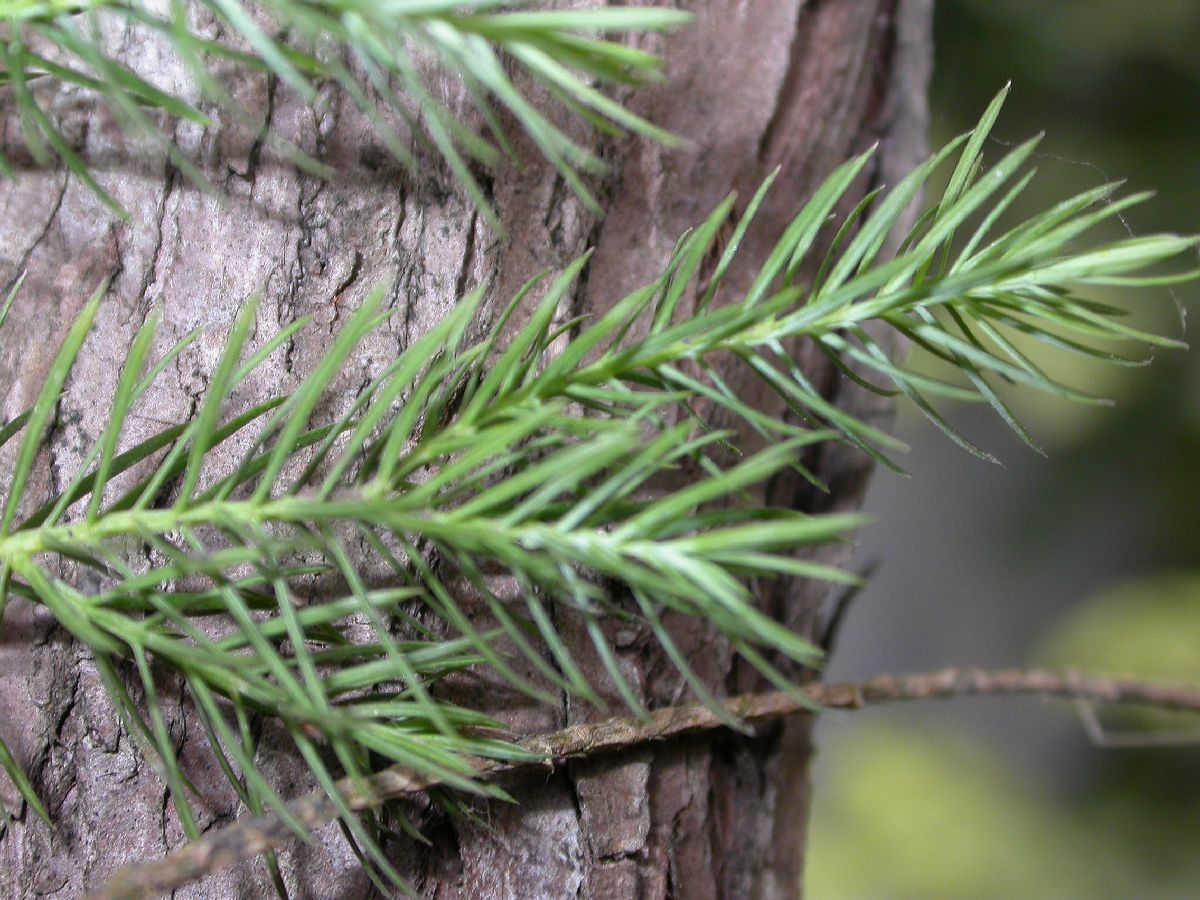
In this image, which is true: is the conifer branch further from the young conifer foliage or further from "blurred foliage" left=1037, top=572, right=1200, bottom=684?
"blurred foliage" left=1037, top=572, right=1200, bottom=684

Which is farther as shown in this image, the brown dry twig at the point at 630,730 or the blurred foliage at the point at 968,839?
the blurred foliage at the point at 968,839

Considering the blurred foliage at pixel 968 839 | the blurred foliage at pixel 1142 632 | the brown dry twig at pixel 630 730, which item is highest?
the brown dry twig at pixel 630 730

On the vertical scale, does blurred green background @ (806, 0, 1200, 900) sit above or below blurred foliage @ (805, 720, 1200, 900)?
above

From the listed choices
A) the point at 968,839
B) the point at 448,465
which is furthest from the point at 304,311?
the point at 968,839

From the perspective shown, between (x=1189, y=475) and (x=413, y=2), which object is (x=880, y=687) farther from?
(x=1189, y=475)

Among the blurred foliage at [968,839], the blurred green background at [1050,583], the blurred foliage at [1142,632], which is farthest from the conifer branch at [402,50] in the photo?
the blurred foliage at [968,839]

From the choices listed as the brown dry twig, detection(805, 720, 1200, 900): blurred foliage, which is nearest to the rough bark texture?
the brown dry twig

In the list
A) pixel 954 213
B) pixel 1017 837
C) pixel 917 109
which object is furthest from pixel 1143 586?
pixel 954 213

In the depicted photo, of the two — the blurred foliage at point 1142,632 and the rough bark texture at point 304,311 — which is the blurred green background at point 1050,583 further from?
the rough bark texture at point 304,311
